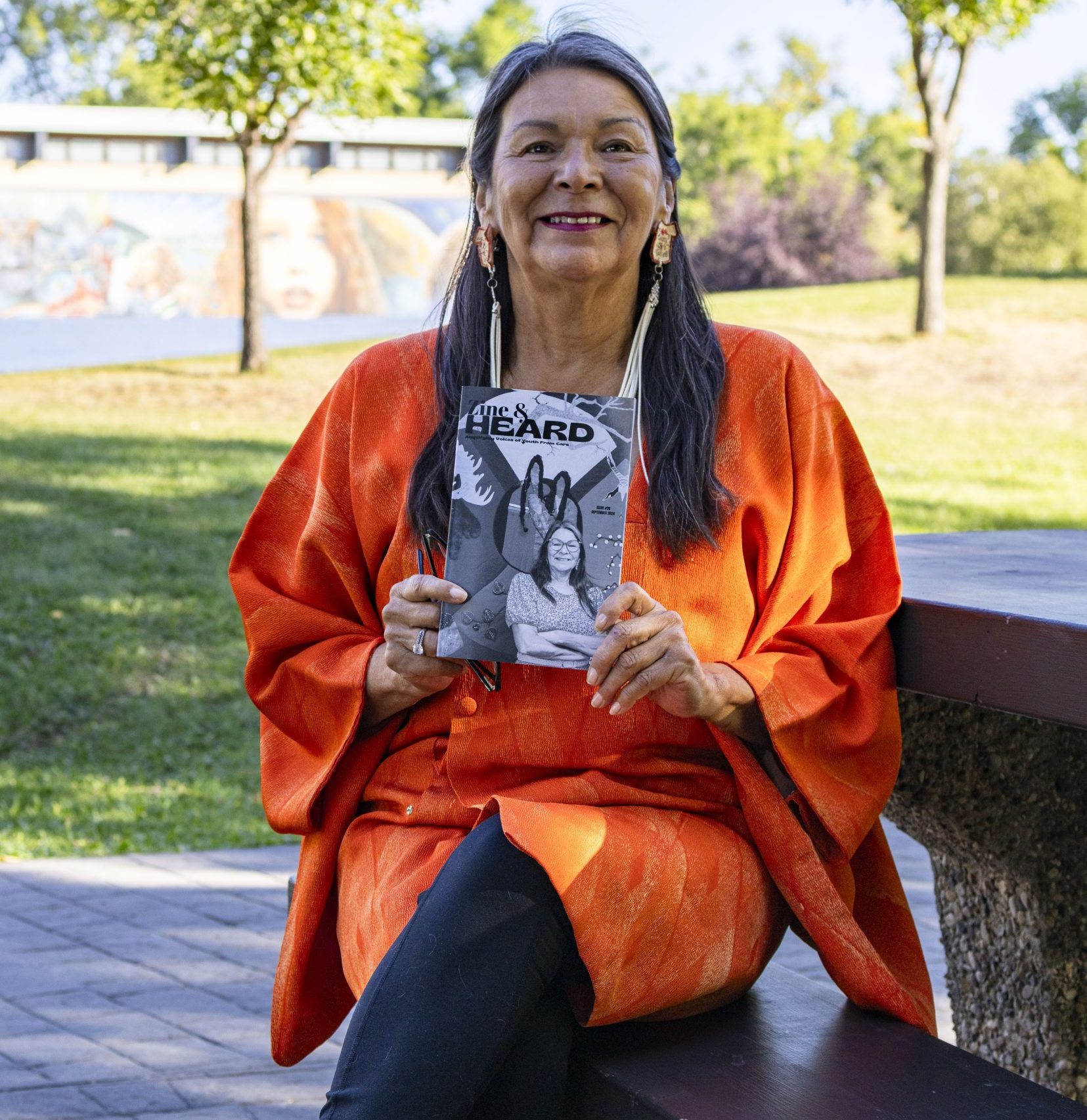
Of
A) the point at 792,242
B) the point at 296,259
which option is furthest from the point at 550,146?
the point at 792,242

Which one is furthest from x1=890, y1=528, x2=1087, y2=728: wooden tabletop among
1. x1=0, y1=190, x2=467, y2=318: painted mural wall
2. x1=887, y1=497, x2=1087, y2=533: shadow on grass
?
→ x1=0, y1=190, x2=467, y2=318: painted mural wall

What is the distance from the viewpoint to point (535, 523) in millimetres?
2012

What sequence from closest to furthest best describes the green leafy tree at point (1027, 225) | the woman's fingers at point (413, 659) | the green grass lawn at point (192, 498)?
the woman's fingers at point (413, 659), the green grass lawn at point (192, 498), the green leafy tree at point (1027, 225)

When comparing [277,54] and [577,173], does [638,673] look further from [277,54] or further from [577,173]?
[277,54]

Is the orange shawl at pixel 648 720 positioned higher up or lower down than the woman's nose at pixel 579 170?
lower down

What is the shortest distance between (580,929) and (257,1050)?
5.97 ft

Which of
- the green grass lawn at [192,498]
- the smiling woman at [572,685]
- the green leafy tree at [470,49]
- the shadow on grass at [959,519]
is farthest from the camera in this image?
the green leafy tree at [470,49]

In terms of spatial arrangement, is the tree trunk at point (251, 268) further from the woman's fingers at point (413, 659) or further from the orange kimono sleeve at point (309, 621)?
the woman's fingers at point (413, 659)

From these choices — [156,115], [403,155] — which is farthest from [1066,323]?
[156,115]

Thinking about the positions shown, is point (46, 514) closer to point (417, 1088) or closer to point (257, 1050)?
point (257, 1050)

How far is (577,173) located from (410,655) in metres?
0.74

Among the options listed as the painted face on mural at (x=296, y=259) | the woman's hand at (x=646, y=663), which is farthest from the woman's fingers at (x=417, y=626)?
the painted face on mural at (x=296, y=259)

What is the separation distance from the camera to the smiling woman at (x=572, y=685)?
1.90 meters

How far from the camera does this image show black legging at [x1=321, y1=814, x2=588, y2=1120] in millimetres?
1771
